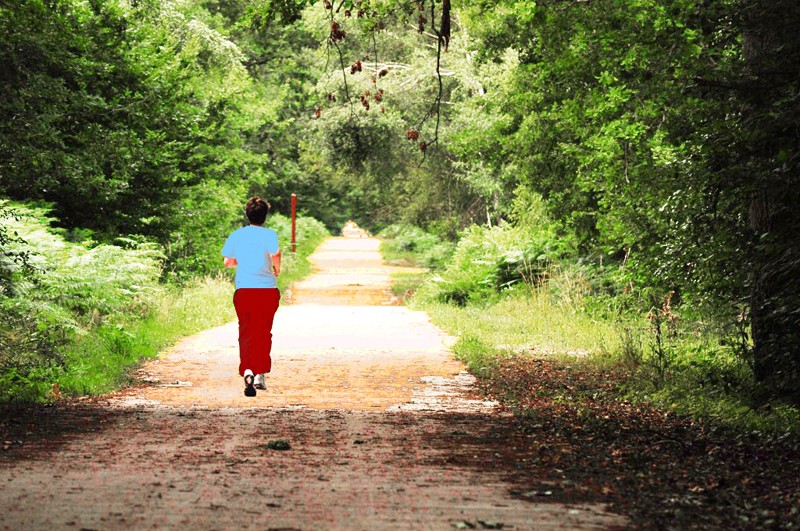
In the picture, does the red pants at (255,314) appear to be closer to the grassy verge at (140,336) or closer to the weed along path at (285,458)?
the weed along path at (285,458)

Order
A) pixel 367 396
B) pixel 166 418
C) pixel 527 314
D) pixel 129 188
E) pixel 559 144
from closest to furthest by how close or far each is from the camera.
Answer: pixel 166 418, pixel 367 396, pixel 559 144, pixel 527 314, pixel 129 188

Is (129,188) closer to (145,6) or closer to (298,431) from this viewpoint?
(145,6)

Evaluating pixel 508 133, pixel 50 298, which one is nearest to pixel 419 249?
pixel 508 133

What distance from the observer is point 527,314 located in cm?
1931

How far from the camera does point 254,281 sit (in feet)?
32.1

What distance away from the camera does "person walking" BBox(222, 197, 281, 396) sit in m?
9.69

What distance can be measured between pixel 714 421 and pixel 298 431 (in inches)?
148

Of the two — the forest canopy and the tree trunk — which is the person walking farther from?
the tree trunk

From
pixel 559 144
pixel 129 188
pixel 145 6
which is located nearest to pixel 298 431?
pixel 559 144

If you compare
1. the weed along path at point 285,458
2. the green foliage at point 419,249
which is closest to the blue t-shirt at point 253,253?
the weed along path at point 285,458

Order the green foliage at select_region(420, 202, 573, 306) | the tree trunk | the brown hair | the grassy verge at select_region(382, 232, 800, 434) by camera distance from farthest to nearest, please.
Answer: the green foliage at select_region(420, 202, 573, 306)
the brown hair
the grassy verge at select_region(382, 232, 800, 434)
the tree trunk

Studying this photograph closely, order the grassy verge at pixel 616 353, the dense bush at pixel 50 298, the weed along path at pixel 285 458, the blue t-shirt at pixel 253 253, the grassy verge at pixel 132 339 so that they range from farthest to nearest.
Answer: the grassy verge at pixel 132 339 < the dense bush at pixel 50 298 < the blue t-shirt at pixel 253 253 < the grassy verge at pixel 616 353 < the weed along path at pixel 285 458

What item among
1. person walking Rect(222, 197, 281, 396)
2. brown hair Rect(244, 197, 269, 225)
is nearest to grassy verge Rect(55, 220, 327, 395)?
person walking Rect(222, 197, 281, 396)

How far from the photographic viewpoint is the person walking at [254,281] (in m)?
9.69
